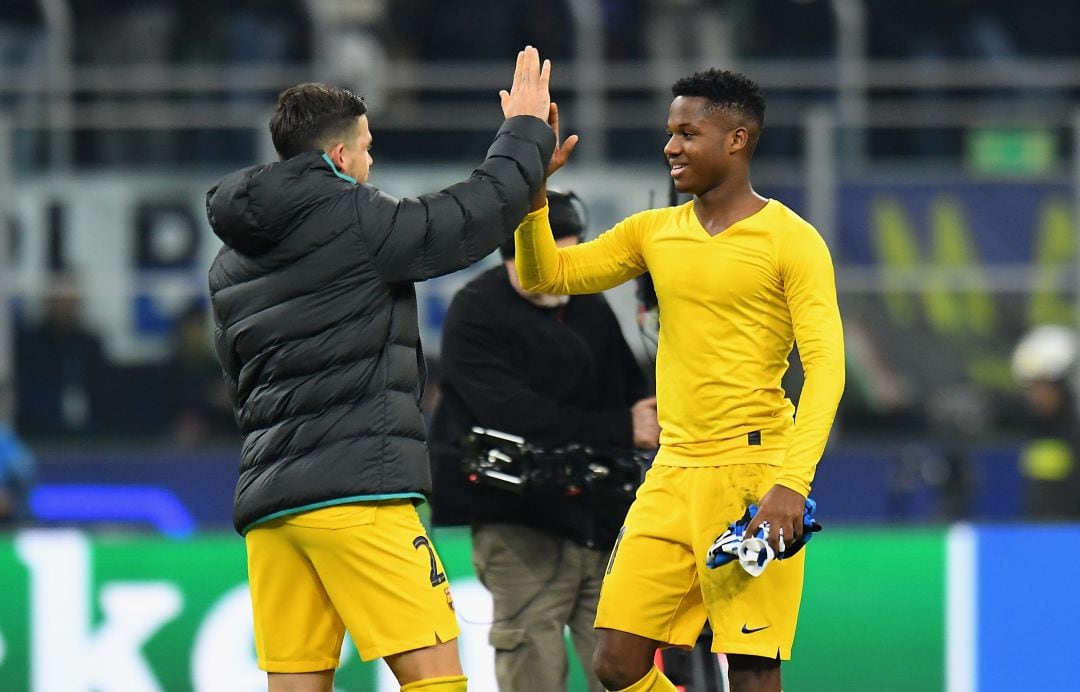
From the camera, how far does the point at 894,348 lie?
36.8 feet

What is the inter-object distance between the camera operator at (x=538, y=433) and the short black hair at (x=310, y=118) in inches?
43.0

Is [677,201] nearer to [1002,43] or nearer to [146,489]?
[146,489]

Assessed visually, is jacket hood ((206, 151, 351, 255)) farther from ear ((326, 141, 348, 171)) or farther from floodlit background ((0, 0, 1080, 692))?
floodlit background ((0, 0, 1080, 692))

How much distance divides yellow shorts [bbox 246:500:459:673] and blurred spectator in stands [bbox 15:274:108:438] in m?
6.60

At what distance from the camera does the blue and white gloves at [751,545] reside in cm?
432

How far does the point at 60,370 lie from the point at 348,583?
6.89m

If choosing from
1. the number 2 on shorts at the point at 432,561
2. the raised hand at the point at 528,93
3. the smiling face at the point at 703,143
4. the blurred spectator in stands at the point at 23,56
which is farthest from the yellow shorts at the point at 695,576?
the blurred spectator in stands at the point at 23,56

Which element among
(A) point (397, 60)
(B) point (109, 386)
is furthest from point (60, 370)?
(A) point (397, 60)

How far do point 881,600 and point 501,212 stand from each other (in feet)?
10.3

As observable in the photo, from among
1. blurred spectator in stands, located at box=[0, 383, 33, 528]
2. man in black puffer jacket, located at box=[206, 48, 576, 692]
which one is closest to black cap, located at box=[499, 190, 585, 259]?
man in black puffer jacket, located at box=[206, 48, 576, 692]

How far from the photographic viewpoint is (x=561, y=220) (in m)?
5.47

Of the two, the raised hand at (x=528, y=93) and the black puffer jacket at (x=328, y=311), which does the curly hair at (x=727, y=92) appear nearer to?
the raised hand at (x=528, y=93)

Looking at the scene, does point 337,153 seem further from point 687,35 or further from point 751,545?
point 687,35

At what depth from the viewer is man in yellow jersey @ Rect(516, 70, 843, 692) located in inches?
178
